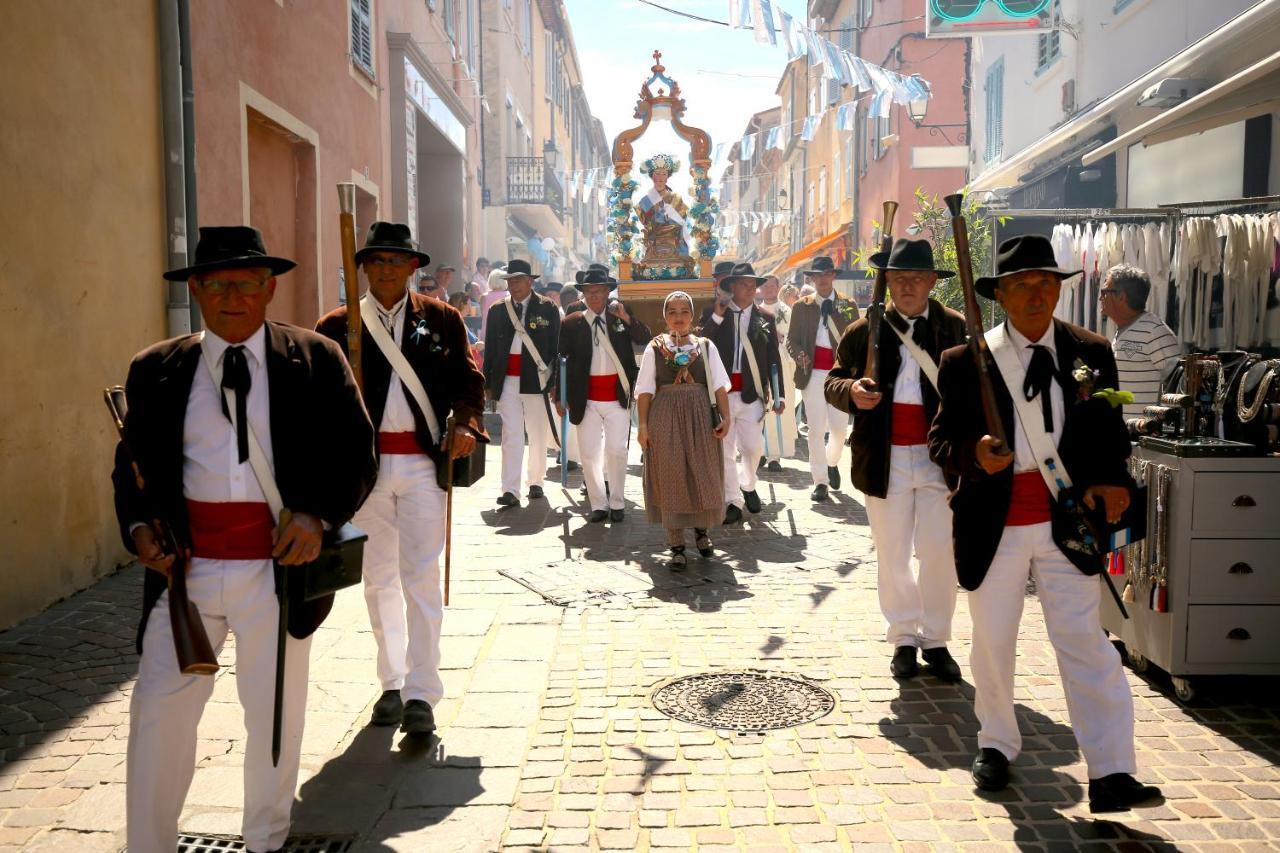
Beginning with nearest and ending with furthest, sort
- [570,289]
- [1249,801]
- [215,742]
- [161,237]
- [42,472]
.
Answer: [1249,801] → [215,742] → [42,472] → [161,237] → [570,289]

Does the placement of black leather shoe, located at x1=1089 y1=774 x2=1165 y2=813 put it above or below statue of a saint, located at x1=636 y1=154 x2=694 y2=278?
below

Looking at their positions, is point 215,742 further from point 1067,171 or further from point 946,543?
point 1067,171

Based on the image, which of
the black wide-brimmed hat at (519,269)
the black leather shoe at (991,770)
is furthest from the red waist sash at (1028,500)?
the black wide-brimmed hat at (519,269)

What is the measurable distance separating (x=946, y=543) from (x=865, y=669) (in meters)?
0.73

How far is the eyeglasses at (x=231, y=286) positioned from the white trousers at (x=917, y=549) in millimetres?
3067

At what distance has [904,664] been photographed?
537cm

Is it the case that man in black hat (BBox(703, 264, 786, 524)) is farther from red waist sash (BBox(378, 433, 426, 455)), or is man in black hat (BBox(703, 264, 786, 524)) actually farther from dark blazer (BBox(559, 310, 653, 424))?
red waist sash (BBox(378, 433, 426, 455))

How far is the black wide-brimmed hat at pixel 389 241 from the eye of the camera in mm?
4723

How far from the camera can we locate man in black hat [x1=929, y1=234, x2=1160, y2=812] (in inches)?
152

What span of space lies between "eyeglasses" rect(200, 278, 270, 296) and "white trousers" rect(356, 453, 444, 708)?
1.36 m

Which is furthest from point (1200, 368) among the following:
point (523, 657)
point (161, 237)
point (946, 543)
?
point (161, 237)

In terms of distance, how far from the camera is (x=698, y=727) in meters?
4.74

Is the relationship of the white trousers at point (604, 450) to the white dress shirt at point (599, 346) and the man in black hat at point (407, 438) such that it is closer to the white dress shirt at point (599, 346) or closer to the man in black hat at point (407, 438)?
the white dress shirt at point (599, 346)

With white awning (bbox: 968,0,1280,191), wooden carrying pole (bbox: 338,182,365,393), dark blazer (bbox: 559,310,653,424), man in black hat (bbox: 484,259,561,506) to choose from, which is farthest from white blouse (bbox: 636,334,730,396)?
white awning (bbox: 968,0,1280,191)
